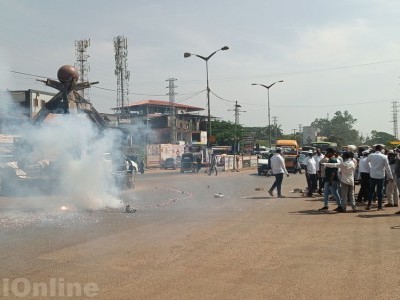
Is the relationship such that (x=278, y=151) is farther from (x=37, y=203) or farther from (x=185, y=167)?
(x=185, y=167)

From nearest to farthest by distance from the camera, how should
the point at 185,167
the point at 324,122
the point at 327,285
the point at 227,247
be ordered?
1. the point at 327,285
2. the point at 227,247
3. the point at 185,167
4. the point at 324,122

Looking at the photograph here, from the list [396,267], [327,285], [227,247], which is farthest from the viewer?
[227,247]

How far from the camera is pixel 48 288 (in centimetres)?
520

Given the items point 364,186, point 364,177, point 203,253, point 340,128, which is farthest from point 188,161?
point 340,128

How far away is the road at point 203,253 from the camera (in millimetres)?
5117

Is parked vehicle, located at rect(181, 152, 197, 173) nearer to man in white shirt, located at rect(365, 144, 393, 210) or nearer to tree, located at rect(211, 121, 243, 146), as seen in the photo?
man in white shirt, located at rect(365, 144, 393, 210)

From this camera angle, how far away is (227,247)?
7.25 metres

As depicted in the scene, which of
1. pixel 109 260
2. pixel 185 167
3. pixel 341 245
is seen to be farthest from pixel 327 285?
pixel 185 167

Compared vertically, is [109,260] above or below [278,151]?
below

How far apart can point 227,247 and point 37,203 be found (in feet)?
28.5

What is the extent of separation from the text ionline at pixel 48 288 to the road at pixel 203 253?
1 cm

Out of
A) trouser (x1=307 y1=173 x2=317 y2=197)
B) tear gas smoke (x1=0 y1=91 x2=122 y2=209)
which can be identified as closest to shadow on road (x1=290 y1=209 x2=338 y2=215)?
trouser (x1=307 y1=173 x2=317 y2=197)

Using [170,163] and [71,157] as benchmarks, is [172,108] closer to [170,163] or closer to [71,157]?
[170,163]

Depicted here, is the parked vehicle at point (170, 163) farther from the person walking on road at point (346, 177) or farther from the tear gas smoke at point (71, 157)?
the person walking on road at point (346, 177)
